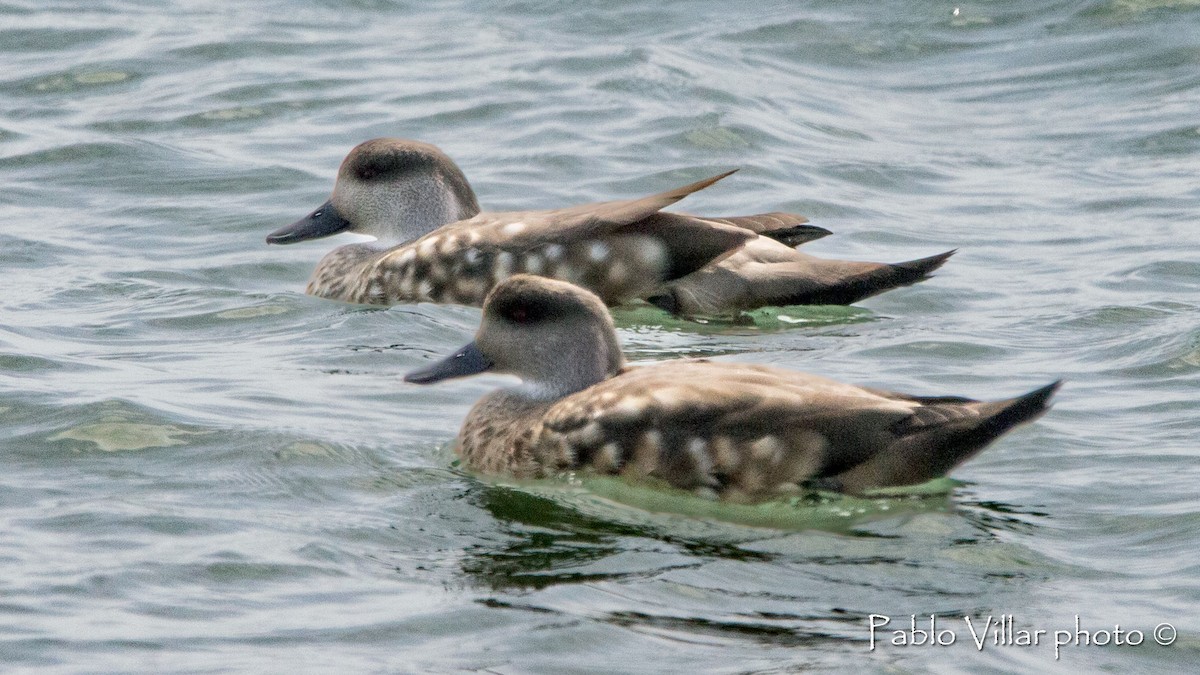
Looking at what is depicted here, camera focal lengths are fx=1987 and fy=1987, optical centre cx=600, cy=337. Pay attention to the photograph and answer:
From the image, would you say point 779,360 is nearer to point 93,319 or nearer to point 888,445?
point 888,445

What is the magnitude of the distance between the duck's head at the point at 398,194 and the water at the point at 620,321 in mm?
542

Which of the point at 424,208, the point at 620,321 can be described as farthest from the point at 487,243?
the point at 424,208

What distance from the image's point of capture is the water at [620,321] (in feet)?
19.8

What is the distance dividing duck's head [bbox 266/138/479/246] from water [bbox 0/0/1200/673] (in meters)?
0.54

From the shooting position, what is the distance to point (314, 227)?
1116 centimetres

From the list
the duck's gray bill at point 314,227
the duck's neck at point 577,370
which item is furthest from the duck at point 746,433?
the duck's gray bill at point 314,227

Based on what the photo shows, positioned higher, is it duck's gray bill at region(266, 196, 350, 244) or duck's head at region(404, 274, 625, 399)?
duck's head at region(404, 274, 625, 399)

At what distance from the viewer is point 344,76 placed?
1597 centimetres

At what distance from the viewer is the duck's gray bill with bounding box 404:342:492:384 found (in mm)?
7922

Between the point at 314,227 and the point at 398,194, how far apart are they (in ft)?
1.71

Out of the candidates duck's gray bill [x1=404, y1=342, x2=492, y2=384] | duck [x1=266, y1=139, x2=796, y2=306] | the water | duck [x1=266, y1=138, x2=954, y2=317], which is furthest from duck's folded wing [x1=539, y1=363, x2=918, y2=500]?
duck [x1=266, y1=138, x2=954, y2=317]

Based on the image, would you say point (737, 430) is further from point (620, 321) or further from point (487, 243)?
point (487, 243)

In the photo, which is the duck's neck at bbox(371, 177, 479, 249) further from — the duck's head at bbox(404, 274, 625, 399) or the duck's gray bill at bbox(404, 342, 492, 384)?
the duck's head at bbox(404, 274, 625, 399)

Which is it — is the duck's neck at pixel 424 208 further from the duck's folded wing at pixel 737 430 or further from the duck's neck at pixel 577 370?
the duck's folded wing at pixel 737 430
